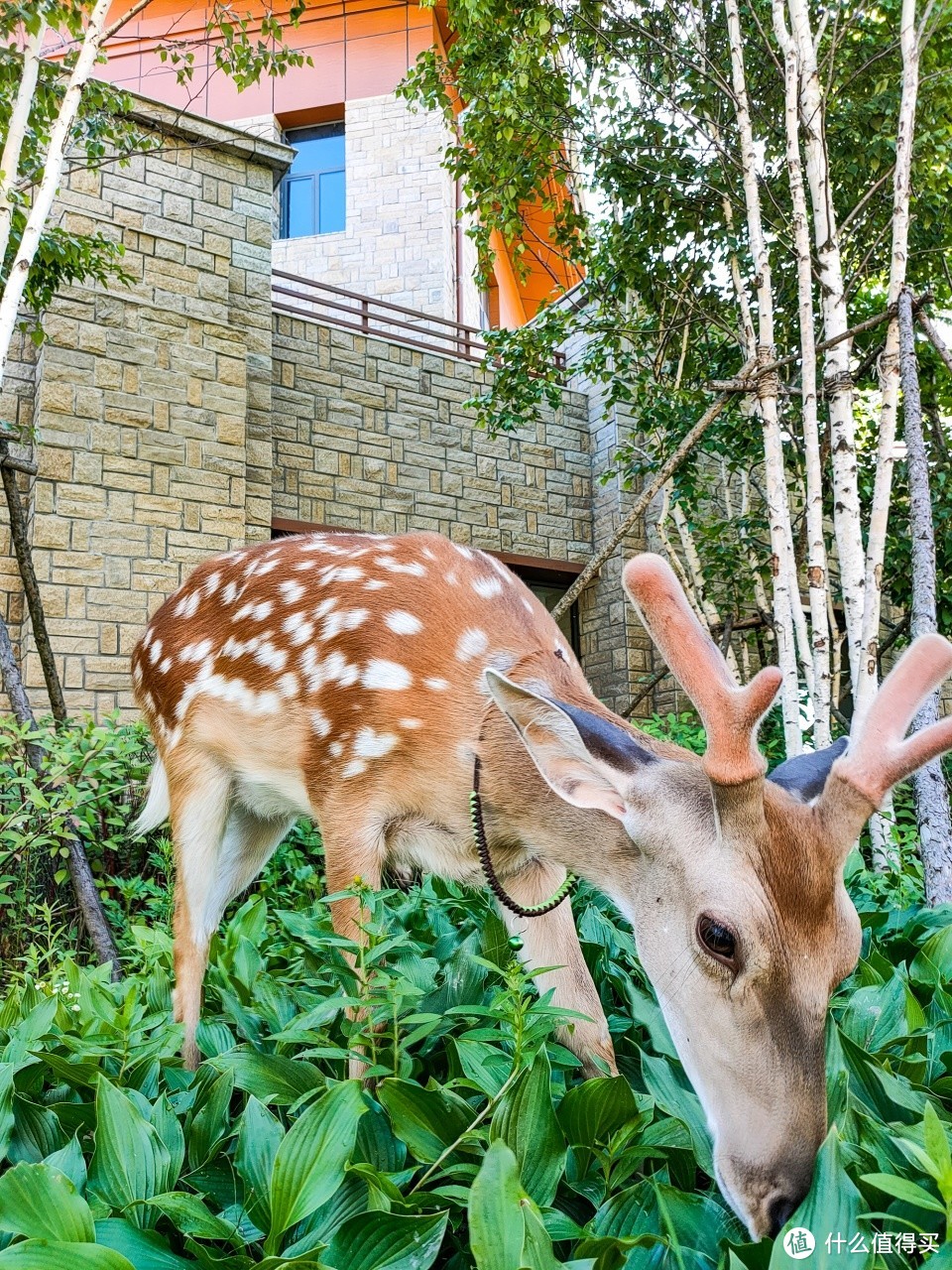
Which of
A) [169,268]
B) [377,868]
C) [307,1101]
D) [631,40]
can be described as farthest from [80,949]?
[631,40]

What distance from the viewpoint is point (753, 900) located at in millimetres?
1380

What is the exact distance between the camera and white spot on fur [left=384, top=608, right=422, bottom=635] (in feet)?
8.09

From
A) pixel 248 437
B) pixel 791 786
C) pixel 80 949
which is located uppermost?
pixel 248 437

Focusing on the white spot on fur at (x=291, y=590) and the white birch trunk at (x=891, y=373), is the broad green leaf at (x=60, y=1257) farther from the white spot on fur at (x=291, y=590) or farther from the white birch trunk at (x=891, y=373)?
the white birch trunk at (x=891, y=373)

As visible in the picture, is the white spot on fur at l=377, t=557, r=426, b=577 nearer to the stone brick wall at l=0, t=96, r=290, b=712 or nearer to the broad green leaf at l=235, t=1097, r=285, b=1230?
the broad green leaf at l=235, t=1097, r=285, b=1230

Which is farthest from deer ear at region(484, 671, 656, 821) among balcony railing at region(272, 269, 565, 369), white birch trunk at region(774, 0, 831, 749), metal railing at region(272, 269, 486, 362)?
metal railing at region(272, 269, 486, 362)

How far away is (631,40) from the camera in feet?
22.6

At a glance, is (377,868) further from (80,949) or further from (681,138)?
(681,138)

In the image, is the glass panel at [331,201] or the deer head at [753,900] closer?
the deer head at [753,900]

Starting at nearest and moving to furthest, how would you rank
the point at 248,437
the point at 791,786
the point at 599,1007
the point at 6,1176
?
the point at 6,1176 < the point at 791,786 < the point at 599,1007 < the point at 248,437

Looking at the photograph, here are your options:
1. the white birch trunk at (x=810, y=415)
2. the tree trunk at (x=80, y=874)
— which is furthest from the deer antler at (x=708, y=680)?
the white birch trunk at (x=810, y=415)

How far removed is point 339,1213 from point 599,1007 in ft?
2.99

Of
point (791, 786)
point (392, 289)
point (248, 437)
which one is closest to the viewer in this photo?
point (791, 786)

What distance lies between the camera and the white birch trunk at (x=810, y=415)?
414 cm
